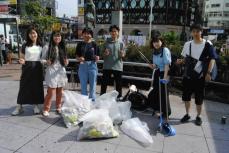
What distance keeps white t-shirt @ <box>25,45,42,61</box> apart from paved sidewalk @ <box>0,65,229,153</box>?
1.11 metres

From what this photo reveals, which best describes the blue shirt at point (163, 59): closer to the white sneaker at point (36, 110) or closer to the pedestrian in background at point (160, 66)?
the pedestrian in background at point (160, 66)

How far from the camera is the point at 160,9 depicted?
61.8 metres

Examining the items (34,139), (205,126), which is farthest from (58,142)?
(205,126)

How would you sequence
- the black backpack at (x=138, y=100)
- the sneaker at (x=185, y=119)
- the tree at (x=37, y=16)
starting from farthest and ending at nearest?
the tree at (x=37, y=16), the black backpack at (x=138, y=100), the sneaker at (x=185, y=119)

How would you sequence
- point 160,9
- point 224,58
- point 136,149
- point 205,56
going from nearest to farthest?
point 136,149, point 205,56, point 224,58, point 160,9

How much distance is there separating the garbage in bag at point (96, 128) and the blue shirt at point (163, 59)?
157 cm

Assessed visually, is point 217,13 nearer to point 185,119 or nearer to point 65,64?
point 185,119

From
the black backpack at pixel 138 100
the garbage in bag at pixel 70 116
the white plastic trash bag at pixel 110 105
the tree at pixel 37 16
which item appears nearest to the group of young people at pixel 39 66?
the garbage in bag at pixel 70 116

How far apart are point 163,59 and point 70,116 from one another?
1.99m

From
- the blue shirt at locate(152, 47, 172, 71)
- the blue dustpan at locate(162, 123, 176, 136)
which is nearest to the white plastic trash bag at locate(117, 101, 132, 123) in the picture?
the blue dustpan at locate(162, 123, 176, 136)

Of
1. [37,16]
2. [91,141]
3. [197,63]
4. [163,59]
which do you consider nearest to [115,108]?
[91,141]

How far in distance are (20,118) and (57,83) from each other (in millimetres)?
953

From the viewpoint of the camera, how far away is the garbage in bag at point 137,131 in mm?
4574

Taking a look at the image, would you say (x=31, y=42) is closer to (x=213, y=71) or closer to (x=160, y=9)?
(x=213, y=71)
